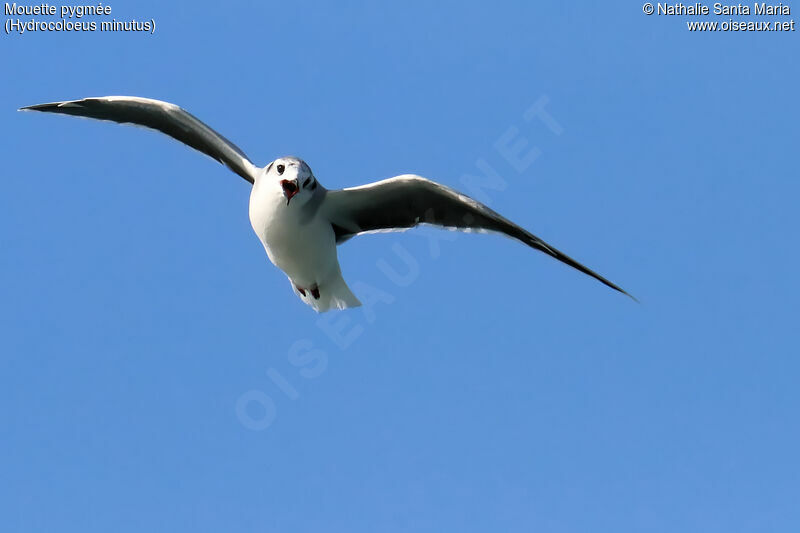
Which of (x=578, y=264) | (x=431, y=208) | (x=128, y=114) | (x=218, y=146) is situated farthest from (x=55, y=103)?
(x=578, y=264)

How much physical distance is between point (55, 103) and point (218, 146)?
1.90 metres

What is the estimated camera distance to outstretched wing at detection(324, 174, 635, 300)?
1090 centimetres

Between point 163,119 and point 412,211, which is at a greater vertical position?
point 163,119

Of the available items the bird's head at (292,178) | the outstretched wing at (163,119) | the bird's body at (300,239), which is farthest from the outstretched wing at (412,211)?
the outstretched wing at (163,119)

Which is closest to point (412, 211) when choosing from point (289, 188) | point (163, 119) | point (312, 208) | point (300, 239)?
point (312, 208)

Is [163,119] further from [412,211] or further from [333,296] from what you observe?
[412,211]

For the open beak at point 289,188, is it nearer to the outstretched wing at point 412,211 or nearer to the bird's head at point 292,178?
the bird's head at point 292,178

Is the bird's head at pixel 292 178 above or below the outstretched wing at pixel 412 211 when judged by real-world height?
above

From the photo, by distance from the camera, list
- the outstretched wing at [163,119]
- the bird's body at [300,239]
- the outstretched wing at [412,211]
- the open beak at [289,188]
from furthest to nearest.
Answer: the outstretched wing at [163,119] → the outstretched wing at [412,211] → the bird's body at [300,239] → the open beak at [289,188]

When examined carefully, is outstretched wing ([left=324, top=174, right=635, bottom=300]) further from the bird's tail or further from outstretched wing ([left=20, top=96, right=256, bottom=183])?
outstretched wing ([left=20, top=96, right=256, bottom=183])

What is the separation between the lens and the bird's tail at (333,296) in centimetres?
1152

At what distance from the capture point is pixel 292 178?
34.1 feet

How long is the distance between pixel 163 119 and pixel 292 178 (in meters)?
2.29

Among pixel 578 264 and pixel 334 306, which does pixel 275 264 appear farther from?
pixel 578 264
